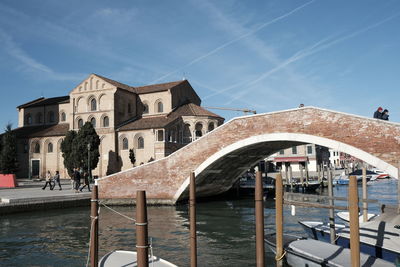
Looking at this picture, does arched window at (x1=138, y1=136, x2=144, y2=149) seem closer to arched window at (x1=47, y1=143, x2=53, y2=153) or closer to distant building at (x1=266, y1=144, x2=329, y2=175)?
arched window at (x1=47, y1=143, x2=53, y2=153)

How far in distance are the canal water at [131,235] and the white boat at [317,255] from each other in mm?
927

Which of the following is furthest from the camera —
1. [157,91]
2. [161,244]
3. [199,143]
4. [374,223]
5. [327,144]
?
[157,91]

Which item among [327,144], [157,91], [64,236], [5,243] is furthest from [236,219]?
[157,91]

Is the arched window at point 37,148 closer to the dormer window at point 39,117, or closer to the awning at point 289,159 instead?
the dormer window at point 39,117

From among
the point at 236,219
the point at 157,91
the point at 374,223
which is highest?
the point at 157,91

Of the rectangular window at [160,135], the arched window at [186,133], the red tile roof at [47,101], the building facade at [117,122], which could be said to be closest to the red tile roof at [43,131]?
the building facade at [117,122]

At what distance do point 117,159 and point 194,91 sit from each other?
10.7m

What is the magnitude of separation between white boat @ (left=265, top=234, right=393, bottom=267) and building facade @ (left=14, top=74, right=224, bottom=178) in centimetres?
2069

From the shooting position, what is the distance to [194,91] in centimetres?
3544

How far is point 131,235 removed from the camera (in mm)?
9797

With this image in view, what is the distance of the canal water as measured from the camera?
24.9 ft

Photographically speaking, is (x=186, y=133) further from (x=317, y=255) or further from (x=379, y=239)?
(x=317, y=255)

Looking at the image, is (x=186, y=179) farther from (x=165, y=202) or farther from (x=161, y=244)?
(x=161, y=244)

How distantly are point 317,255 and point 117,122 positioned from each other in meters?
26.1
